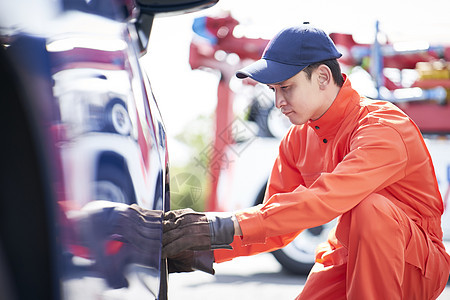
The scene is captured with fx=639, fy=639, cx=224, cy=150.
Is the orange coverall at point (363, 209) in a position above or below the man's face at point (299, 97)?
below

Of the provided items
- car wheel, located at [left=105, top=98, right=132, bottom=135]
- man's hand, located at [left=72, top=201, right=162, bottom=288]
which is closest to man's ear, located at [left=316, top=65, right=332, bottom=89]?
man's hand, located at [left=72, top=201, right=162, bottom=288]

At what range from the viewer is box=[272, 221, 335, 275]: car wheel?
4.36 m

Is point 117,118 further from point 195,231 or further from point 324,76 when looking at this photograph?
point 324,76

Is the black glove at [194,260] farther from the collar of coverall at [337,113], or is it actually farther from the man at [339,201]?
the collar of coverall at [337,113]

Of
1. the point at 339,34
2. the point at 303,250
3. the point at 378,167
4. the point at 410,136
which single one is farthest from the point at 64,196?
the point at 339,34

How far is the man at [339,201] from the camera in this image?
175 centimetres

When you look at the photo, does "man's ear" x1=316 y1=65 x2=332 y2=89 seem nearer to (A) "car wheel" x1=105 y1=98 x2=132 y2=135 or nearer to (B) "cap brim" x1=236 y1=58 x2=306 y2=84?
(B) "cap brim" x1=236 y1=58 x2=306 y2=84

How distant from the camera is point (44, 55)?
0.88 m

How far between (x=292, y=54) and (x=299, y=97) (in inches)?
5.3

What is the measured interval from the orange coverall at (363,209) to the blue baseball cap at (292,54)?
168mm

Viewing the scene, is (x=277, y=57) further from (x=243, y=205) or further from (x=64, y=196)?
(x=243, y=205)

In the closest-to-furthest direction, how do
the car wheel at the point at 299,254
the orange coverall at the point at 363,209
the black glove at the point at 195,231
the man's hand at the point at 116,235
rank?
the man's hand at the point at 116,235 < the black glove at the point at 195,231 < the orange coverall at the point at 363,209 < the car wheel at the point at 299,254

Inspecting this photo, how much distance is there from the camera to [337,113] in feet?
6.63

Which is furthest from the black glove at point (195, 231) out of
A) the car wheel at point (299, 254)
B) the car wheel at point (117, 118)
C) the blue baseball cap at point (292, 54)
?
the car wheel at point (299, 254)
